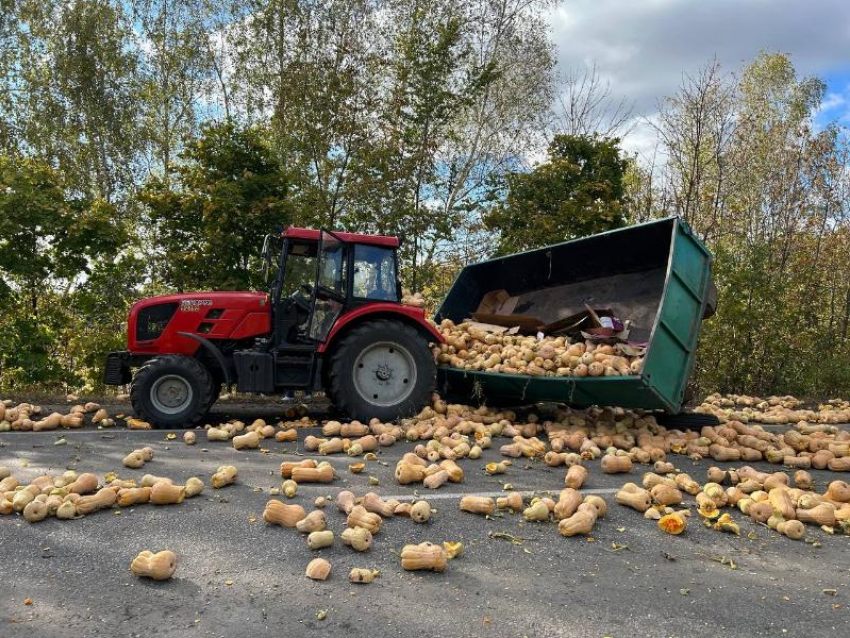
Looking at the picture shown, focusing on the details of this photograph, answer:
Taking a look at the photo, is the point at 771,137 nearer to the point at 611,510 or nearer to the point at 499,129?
the point at 499,129

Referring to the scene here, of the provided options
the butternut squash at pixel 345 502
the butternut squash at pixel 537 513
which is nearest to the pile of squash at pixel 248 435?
the butternut squash at pixel 345 502

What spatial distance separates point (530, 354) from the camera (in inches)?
273

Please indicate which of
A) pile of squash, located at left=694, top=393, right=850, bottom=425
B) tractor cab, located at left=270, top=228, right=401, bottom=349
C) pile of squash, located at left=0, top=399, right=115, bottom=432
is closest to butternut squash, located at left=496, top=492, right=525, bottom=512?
tractor cab, located at left=270, top=228, right=401, bottom=349

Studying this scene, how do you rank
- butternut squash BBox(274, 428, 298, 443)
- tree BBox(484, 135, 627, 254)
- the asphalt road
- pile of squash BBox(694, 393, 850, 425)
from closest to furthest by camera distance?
the asphalt road < butternut squash BBox(274, 428, 298, 443) < pile of squash BBox(694, 393, 850, 425) < tree BBox(484, 135, 627, 254)

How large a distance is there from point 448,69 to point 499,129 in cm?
689

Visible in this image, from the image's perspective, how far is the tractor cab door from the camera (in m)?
7.30

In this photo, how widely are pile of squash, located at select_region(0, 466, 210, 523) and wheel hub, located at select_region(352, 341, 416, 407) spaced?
9.68 feet

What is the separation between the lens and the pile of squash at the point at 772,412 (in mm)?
8453

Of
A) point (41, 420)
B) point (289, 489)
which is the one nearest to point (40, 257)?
point (41, 420)

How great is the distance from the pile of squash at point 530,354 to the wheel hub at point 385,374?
55cm

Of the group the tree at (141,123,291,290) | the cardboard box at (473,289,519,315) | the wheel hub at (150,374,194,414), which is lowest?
the wheel hub at (150,374,194,414)

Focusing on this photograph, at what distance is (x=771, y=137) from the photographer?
66.3ft

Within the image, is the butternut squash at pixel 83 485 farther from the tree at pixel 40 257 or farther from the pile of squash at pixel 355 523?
the tree at pixel 40 257

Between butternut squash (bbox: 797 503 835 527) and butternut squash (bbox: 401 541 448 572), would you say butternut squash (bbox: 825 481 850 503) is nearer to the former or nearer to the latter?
butternut squash (bbox: 797 503 835 527)
